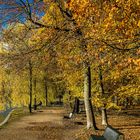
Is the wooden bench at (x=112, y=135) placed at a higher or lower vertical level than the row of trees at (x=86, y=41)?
lower

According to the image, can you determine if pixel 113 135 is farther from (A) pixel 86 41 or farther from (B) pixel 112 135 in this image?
(A) pixel 86 41

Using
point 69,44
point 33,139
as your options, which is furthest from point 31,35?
point 33,139

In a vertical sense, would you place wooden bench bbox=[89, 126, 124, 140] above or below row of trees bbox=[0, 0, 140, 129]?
below

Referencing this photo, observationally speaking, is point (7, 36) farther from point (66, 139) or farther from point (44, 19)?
point (66, 139)

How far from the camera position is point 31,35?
2180cm

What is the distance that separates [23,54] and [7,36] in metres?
1.94

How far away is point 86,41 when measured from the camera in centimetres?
1616

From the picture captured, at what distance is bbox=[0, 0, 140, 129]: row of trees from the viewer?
13188 mm

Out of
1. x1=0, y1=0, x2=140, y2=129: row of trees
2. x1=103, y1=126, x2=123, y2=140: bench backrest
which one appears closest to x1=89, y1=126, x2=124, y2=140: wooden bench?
x1=103, y1=126, x2=123, y2=140: bench backrest

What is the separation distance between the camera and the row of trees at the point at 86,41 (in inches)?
519

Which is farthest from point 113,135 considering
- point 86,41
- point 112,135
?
point 86,41

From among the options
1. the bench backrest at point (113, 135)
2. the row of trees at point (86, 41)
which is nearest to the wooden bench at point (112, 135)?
the bench backrest at point (113, 135)

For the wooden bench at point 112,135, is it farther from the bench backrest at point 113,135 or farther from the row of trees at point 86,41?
the row of trees at point 86,41

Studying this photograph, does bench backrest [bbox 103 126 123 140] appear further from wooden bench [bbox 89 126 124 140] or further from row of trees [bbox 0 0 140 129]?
row of trees [bbox 0 0 140 129]
